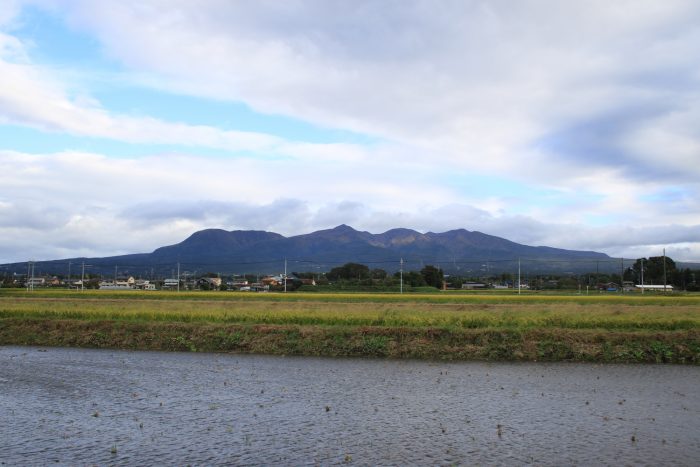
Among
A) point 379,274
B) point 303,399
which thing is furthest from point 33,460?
point 379,274

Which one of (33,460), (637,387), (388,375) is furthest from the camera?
(388,375)

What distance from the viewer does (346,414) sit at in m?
14.2

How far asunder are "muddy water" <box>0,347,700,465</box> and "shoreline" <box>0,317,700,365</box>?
2.37 metres

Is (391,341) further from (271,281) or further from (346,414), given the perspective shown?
(271,281)

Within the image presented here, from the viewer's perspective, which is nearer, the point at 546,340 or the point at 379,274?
the point at 546,340

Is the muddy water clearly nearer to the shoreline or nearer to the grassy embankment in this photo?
the shoreline

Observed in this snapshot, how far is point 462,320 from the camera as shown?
1216 inches

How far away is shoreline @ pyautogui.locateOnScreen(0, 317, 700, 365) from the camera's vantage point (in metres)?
24.7

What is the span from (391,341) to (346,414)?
12433 mm

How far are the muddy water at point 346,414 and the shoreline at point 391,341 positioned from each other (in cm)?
237

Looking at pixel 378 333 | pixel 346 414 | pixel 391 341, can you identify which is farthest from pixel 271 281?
pixel 346 414

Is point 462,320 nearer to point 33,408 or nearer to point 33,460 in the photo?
point 33,408

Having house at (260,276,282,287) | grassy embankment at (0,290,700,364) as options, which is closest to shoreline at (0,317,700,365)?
grassy embankment at (0,290,700,364)

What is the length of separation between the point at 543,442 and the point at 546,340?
48.0 ft
